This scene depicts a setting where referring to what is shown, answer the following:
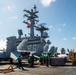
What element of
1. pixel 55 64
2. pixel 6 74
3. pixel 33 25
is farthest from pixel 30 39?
pixel 6 74

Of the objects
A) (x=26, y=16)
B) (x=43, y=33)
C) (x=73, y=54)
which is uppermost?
(x=26, y=16)

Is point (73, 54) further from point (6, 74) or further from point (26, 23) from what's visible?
point (26, 23)

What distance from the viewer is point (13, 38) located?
1371 inches

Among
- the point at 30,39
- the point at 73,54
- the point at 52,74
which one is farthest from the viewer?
the point at 30,39

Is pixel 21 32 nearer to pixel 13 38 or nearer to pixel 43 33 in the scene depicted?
pixel 43 33

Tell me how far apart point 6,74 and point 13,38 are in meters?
16.8

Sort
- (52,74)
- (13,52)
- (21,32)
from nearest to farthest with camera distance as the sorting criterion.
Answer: (52,74)
(13,52)
(21,32)

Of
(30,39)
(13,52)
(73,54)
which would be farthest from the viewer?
(30,39)

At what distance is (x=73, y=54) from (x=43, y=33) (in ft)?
218

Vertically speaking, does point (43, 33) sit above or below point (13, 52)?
above

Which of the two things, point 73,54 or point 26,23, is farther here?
point 26,23

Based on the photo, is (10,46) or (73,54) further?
(10,46)

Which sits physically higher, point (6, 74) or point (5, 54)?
point (5, 54)

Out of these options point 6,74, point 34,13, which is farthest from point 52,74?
point 34,13
